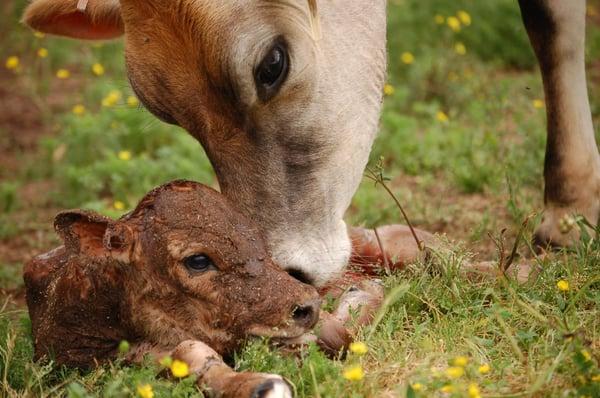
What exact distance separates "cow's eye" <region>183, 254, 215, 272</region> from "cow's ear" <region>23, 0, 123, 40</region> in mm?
1541

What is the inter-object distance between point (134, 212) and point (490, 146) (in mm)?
3161

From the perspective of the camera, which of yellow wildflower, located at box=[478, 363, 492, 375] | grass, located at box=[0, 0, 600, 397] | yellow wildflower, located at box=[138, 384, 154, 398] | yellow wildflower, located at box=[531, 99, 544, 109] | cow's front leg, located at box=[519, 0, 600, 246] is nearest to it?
yellow wildflower, located at box=[138, 384, 154, 398]

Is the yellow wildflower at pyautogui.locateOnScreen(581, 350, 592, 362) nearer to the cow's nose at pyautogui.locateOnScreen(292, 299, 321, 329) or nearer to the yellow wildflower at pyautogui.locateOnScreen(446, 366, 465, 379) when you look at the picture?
the yellow wildflower at pyautogui.locateOnScreen(446, 366, 465, 379)

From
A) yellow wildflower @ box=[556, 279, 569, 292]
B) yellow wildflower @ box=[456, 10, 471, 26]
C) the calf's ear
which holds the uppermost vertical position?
the calf's ear

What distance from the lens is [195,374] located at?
119 inches

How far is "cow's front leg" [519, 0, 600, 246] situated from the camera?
435cm

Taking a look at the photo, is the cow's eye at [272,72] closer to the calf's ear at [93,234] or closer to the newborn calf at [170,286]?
the newborn calf at [170,286]

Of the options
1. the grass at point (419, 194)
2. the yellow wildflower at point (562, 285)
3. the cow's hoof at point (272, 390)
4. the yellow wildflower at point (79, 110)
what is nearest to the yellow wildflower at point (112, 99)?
the grass at point (419, 194)

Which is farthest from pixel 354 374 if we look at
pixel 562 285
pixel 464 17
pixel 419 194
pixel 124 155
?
pixel 464 17

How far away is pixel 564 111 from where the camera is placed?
4.52 meters

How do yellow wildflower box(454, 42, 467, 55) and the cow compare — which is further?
yellow wildflower box(454, 42, 467, 55)

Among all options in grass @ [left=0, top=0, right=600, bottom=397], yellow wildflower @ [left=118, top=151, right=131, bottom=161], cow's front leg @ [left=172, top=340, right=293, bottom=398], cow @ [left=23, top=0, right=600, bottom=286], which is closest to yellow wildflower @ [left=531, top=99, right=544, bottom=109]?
grass @ [left=0, top=0, right=600, bottom=397]

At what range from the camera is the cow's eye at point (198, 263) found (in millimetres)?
Result: 3217

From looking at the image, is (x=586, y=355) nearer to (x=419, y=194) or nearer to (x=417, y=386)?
(x=417, y=386)
